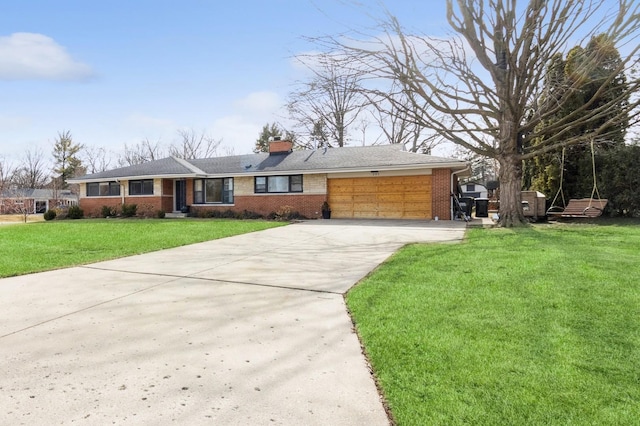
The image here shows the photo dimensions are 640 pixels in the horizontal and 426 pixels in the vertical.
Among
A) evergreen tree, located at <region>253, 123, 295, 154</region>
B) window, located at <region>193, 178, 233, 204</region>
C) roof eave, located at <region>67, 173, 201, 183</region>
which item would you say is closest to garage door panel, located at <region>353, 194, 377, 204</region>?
window, located at <region>193, 178, 233, 204</region>

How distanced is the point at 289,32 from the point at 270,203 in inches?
375

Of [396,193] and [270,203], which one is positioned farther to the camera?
[270,203]

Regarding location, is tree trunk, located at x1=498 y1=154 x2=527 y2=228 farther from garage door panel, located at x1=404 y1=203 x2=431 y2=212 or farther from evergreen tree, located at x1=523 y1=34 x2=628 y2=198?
garage door panel, located at x1=404 y1=203 x2=431 y2=212

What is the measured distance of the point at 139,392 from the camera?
89.2 inches

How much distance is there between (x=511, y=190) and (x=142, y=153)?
46960 mm

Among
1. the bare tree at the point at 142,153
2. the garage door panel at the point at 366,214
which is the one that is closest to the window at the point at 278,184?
the garage door panel at the point at 366,214

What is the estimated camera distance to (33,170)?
47.1m

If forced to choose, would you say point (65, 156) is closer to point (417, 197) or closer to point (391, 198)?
point (391, 198)

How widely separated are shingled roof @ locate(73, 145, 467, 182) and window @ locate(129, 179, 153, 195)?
510mm

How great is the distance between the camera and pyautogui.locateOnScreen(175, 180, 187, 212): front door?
22219mm

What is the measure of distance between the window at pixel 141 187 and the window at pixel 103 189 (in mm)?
1247

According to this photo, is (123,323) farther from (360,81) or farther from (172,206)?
(172,206)

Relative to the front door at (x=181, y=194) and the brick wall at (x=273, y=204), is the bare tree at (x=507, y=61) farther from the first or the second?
the front door at (x=181, y=194)

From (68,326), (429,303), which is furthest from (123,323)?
(429,303)
